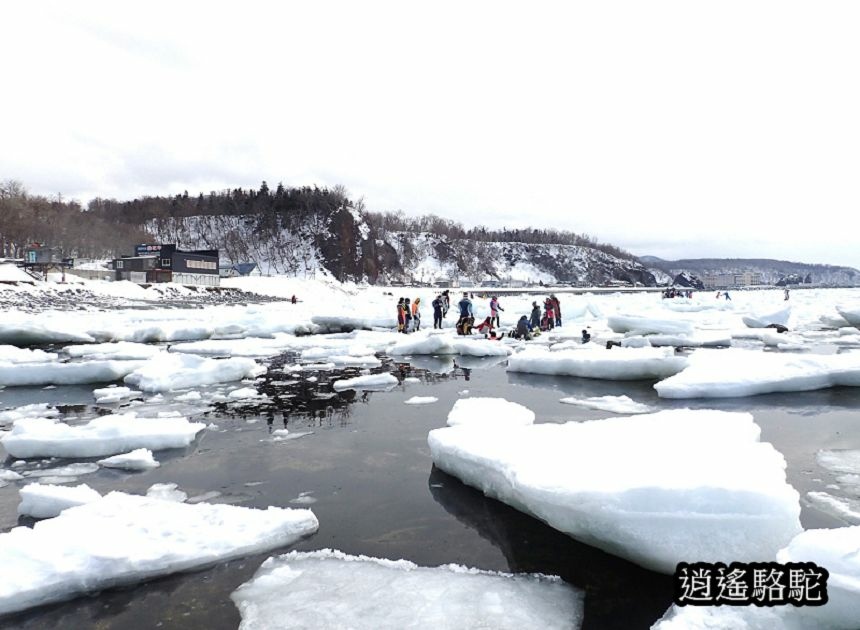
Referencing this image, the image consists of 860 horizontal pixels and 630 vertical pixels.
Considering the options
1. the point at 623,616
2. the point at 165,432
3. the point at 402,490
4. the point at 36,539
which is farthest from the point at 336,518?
the point at 165,432

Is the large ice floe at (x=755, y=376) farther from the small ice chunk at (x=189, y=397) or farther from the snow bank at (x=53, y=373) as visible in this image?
the snow bank at (x=53, y=373)

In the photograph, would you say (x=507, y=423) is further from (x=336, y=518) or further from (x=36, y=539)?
(x=36, y=539)

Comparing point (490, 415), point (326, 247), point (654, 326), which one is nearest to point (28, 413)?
point (490, 415)

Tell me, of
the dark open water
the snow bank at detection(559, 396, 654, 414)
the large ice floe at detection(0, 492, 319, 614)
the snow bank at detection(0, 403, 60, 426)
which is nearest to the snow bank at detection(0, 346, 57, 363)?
the dark open water

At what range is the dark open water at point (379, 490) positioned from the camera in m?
3.14

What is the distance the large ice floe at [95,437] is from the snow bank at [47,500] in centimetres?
160

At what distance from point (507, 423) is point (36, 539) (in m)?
4.12

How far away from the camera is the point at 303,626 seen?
9.40ft

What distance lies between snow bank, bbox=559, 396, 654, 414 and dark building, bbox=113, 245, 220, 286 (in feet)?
178

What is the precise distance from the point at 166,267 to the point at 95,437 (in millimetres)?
57763

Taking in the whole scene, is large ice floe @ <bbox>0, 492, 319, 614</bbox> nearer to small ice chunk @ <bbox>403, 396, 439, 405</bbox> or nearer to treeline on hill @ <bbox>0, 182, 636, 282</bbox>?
small ice chunk @ <bbox>403, 396, 439, 405</bbox>

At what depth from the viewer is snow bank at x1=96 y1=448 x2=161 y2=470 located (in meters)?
5.53

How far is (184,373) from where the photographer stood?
10172 mm

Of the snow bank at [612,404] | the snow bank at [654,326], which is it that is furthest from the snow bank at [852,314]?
the snow bank at [612,404]
